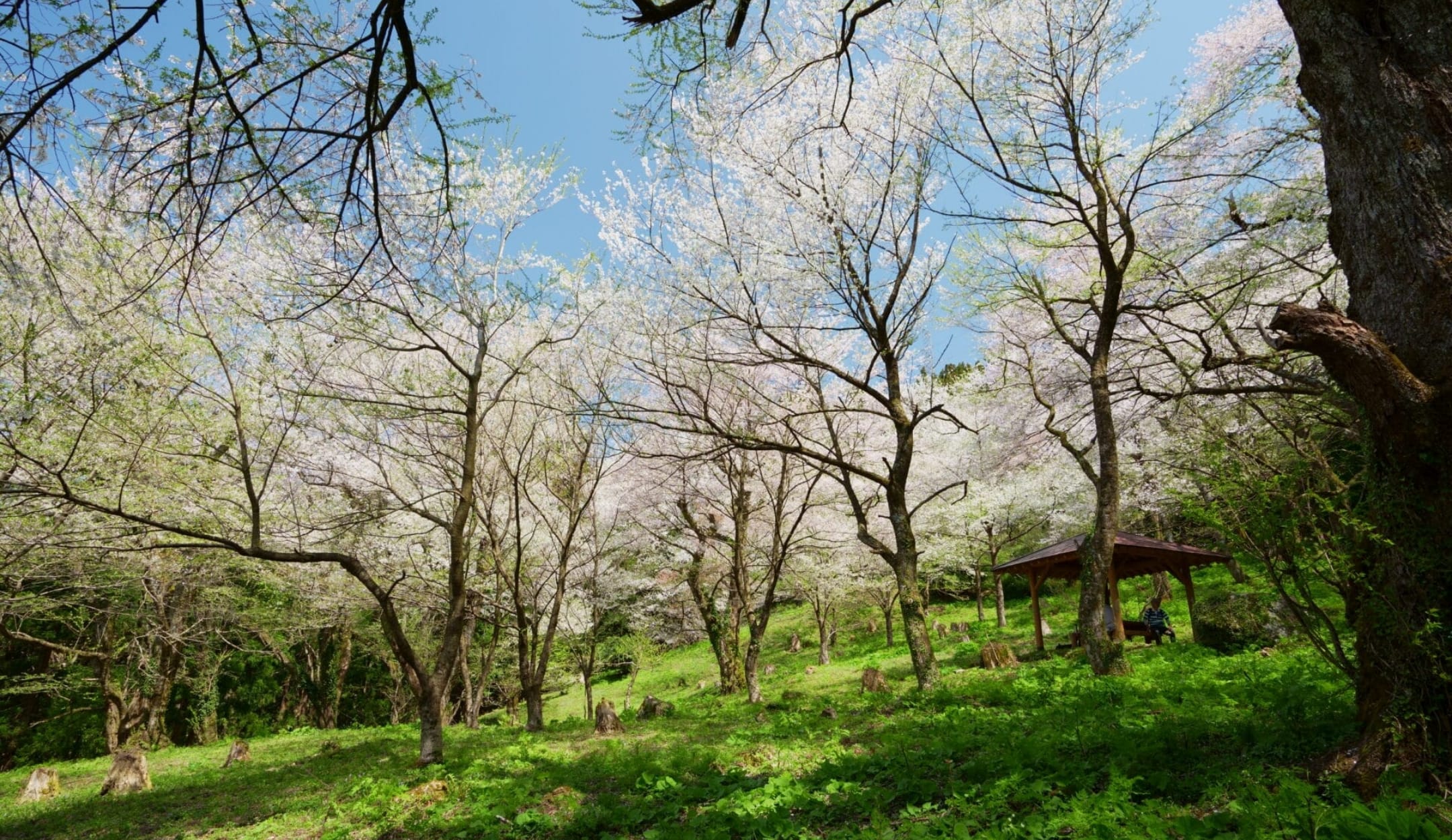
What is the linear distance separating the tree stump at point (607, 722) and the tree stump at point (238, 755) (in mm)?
6228

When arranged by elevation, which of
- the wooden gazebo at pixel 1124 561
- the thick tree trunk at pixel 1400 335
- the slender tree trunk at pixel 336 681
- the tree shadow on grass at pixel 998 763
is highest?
the thick tree trunk at pixel 1400 335

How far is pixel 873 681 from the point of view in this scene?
10.8m

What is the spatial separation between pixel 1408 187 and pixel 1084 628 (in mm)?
6728

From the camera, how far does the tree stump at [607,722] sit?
892 cm

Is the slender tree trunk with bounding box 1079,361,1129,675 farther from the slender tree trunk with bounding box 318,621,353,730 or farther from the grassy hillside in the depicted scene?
the slender tree trunk with bounding box 318,621,353,730

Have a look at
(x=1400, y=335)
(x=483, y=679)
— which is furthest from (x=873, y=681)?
(x=1400, y=335)

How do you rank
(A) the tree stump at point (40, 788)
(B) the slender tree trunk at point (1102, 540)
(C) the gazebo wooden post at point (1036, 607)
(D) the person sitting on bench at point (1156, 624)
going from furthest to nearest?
(C) the gazebo wooden post at point (1036, 607) → (D) the person sitting on bench at point (1156, 624) → (A) the tree stump at point (40, 788) → (B) the slender tree trunk at point (1102, 540)

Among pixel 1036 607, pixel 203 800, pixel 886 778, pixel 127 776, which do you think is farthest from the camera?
pixel 1036 607

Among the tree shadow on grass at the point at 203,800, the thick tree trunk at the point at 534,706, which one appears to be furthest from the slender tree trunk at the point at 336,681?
the thick tree trunk at the point at 534,706

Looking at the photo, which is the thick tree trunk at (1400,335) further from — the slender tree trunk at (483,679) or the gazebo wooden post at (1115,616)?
the slender tree trunk at (483,679)

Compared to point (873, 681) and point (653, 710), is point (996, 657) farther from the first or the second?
point (653, 710)

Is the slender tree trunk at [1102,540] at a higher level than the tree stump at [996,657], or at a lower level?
higher

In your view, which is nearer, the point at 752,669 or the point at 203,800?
the point at 203,800

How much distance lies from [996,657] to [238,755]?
12.7 metres
